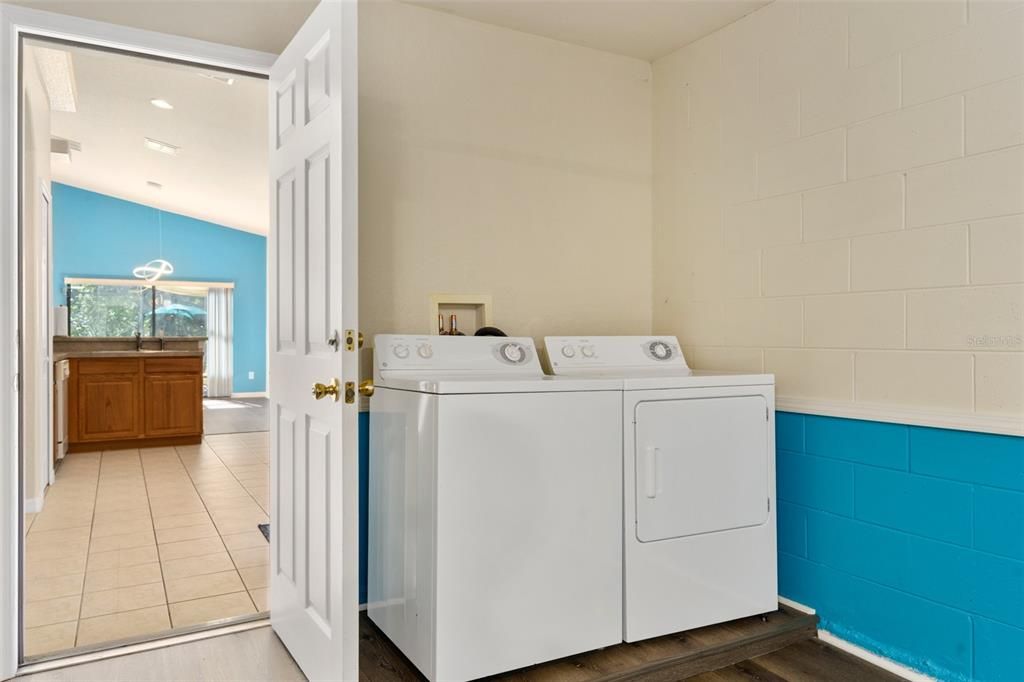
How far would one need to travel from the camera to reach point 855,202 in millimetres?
2248

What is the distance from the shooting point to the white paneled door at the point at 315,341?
1.76 m

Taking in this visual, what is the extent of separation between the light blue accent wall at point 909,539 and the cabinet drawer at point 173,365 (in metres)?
5.85

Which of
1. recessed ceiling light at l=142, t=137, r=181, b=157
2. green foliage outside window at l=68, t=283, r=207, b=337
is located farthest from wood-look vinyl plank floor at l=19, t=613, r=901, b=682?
green foliage outside window at l=68, t=283, r=207, b=337

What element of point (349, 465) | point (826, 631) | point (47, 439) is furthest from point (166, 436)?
point (826, 631)

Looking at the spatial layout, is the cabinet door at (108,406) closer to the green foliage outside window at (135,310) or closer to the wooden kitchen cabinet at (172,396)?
the wooden kitchen cabinet at (172,396)

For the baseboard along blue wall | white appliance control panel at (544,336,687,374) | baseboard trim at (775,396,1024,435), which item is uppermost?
white appliance control panel at (544,336,687,374)

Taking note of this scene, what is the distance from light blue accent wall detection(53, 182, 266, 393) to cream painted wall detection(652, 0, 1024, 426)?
10.1 meters

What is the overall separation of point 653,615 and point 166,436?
19.1 ft

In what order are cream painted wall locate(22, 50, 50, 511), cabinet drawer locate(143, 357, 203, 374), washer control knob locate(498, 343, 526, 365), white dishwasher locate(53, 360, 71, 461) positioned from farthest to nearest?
1. cabinet drawer locate(143, 357, 203, 374)
2. white dishwasher locate(53, 360, 71, 461)
3. cream painted wall locate(22, 50, 50, 511)
4. washer control knob locate(498, 343, 526, 365)

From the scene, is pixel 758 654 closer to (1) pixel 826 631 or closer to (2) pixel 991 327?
(1) pixel 826 631

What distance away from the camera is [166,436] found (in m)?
6.53

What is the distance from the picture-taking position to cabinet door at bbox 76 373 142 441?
616 cm

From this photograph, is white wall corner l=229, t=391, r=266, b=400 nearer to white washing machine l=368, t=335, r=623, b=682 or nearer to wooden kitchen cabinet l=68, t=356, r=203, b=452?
wooden kitchen cabinet l=68, t=356, r=203, b=452
